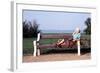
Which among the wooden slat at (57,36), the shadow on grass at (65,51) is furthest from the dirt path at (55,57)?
the wooden slat at (57,36)

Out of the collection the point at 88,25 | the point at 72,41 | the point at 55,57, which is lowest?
the point at 55,57

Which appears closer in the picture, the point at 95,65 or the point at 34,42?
the point at 34,42

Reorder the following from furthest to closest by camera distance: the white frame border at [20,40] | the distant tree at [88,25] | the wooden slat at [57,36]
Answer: the distant tree at [88,25], the wooden slat at [57,36], the white frame border at [20,40]

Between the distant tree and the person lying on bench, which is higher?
the distant tree

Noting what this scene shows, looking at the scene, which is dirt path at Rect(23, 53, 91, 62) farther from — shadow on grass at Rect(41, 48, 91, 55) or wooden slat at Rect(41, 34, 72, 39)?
wooden slat at Rect(41, 34, 72, 39)

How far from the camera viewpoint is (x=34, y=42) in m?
1.46

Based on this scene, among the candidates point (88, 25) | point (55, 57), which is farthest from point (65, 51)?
point (88, 25)

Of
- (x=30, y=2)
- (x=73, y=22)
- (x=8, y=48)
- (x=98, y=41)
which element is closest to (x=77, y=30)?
(x=73, y=22)

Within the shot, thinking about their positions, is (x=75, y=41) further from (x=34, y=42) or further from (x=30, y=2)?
(x=30, y=2)

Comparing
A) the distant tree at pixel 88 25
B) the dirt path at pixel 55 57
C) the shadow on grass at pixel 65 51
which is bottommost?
the dirt path at pixel 55 57

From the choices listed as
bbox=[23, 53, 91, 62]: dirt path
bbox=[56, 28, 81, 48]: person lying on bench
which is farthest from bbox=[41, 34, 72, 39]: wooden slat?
bbox=[23, 53, 91, 62]: dirt path

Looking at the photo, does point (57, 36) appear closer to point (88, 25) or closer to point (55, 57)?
point (55, 57)

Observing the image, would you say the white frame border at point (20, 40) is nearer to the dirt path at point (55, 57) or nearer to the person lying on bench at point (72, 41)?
the dirt path at point (55, 57)

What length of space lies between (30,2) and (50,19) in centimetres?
20
